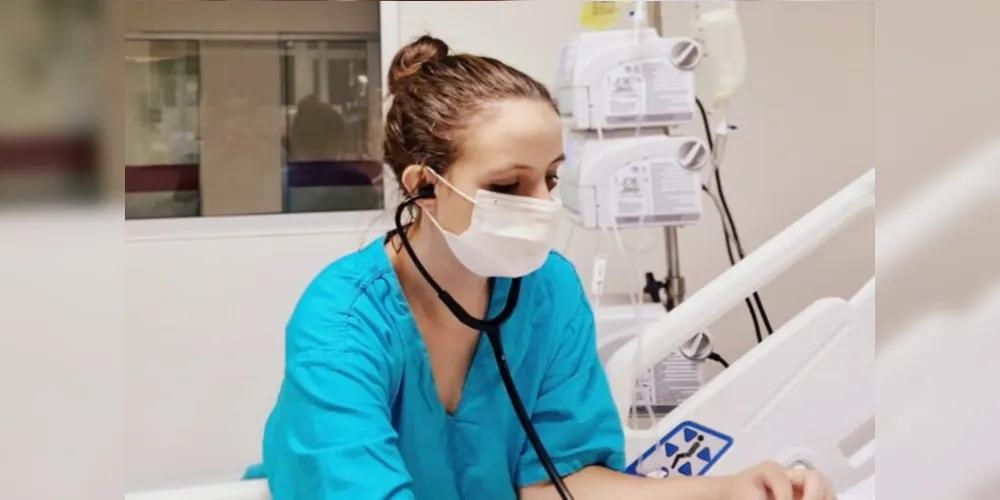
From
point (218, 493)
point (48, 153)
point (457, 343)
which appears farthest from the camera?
point (457, 343)

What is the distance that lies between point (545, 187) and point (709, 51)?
548mm

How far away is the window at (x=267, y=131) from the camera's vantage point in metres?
1.58

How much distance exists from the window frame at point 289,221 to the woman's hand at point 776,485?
0.86m

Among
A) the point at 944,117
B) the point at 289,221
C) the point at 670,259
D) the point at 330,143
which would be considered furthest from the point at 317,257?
the point at 944,117

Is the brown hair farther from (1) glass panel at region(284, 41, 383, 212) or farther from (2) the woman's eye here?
(1) glass panel at region(284, 41, 383, 212)

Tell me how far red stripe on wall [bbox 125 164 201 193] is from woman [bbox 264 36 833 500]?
0.67m

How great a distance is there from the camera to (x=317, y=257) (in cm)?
173

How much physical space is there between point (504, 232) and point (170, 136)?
913 millimetres

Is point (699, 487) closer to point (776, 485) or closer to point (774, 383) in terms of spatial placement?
point (776, 485)

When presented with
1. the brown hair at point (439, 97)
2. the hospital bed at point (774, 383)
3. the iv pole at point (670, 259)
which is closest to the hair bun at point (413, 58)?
the brown hair at point (439, 97)

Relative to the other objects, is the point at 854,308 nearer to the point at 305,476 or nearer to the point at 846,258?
the point at 846,258

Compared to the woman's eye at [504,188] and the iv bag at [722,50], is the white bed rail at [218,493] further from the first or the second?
the iv bag at [722,50]

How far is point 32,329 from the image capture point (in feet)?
1.35

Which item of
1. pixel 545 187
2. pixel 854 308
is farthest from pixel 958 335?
pixel 854 308
